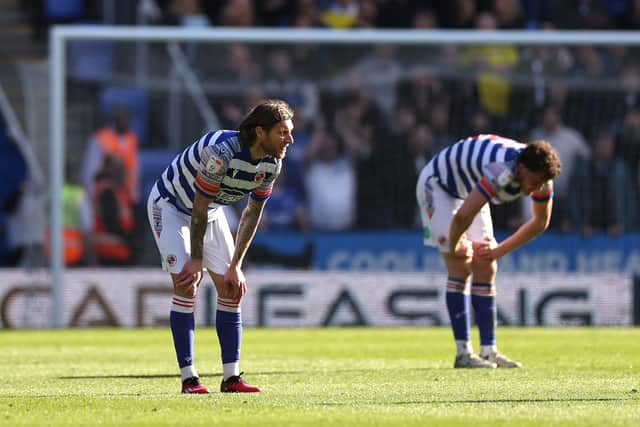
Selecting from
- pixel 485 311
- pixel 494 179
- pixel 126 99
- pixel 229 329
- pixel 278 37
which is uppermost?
pixel 278 37

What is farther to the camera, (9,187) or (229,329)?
(9,187)

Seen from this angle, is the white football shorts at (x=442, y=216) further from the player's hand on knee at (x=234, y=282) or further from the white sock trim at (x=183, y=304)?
the white sock trim at (x=183, y=304)

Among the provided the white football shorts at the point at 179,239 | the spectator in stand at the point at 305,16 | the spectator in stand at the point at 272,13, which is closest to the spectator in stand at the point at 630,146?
the spectator in stand at the point at 305,16

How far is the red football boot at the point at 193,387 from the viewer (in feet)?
28.1

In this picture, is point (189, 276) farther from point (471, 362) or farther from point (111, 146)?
point (111, 146)

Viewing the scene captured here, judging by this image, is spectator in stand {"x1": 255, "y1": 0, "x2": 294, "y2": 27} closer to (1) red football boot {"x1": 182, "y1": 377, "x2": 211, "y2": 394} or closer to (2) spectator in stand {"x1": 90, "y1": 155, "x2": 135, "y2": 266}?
(2) spectator in stand {"x1": 90, "y1": 155, "x2": 135, "y2": 266}

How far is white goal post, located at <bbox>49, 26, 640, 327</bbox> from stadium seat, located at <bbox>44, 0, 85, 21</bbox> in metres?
2.65

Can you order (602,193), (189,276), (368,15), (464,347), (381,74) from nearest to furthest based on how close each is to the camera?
1. (189,276)
2. (464,347)
3. (602,193)
4. (381,74)
5. (368,15)

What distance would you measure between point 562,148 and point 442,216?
771 centimetres

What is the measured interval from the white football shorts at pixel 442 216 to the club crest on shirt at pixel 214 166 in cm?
320

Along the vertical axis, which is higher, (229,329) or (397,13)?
(397,13)

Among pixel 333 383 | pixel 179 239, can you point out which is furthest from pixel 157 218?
pixel 333 383

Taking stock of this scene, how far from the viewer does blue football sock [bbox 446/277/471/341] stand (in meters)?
11.1

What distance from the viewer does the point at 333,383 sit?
9367 millimetres
